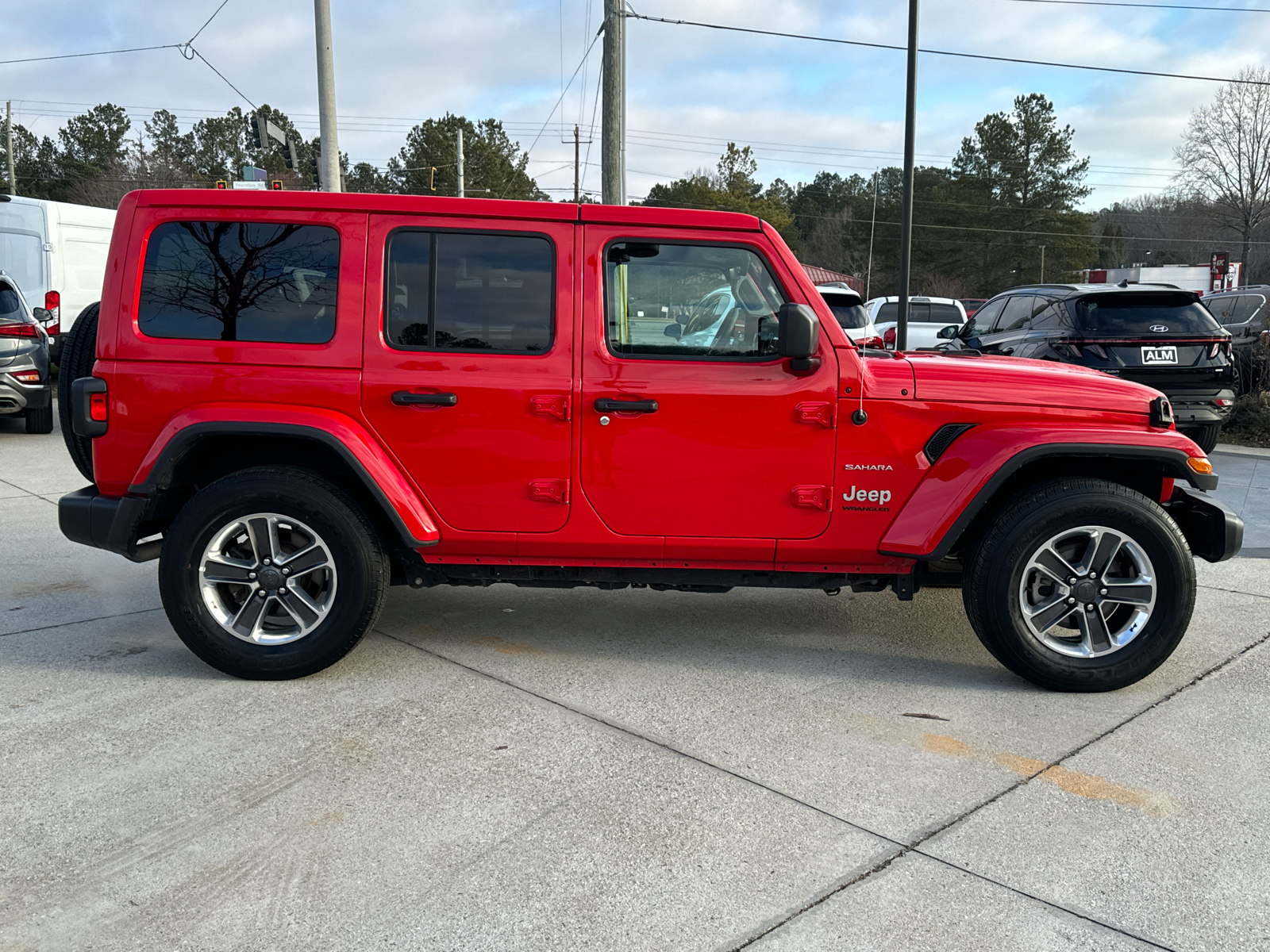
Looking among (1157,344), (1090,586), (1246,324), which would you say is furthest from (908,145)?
(1090,586)

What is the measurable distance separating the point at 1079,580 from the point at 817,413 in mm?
1231

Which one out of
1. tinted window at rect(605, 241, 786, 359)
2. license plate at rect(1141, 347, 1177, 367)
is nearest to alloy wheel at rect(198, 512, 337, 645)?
tinted window at rect(605, 241, 786, 359)

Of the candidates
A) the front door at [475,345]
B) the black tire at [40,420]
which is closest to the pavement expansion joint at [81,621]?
the front door at [475,345]

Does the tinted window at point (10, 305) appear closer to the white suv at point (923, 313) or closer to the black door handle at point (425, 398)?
the black door handle at point (425, 398)

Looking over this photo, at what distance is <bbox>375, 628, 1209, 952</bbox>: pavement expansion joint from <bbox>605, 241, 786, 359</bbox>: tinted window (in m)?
1.43

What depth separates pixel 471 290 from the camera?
4.08 meters

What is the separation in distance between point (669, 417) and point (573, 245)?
79 cm

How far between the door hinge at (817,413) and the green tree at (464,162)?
58.2m

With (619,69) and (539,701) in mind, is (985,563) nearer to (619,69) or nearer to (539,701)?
(539,701)

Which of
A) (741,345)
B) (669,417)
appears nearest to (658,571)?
(669,417)

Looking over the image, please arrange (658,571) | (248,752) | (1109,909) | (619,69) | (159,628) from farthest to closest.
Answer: (619,69), (159,628), (658,571), (248,752), (1109,909)

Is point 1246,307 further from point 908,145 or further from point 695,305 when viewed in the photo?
point 695,305

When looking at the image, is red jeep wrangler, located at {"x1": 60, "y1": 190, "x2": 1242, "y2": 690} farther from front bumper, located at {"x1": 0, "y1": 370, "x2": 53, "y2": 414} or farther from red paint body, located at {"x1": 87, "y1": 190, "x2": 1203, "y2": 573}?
front bumper, located at {"x1": 0, "y1": 370, "x2": 53, "y2": 414}

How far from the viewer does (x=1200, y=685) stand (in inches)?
164
